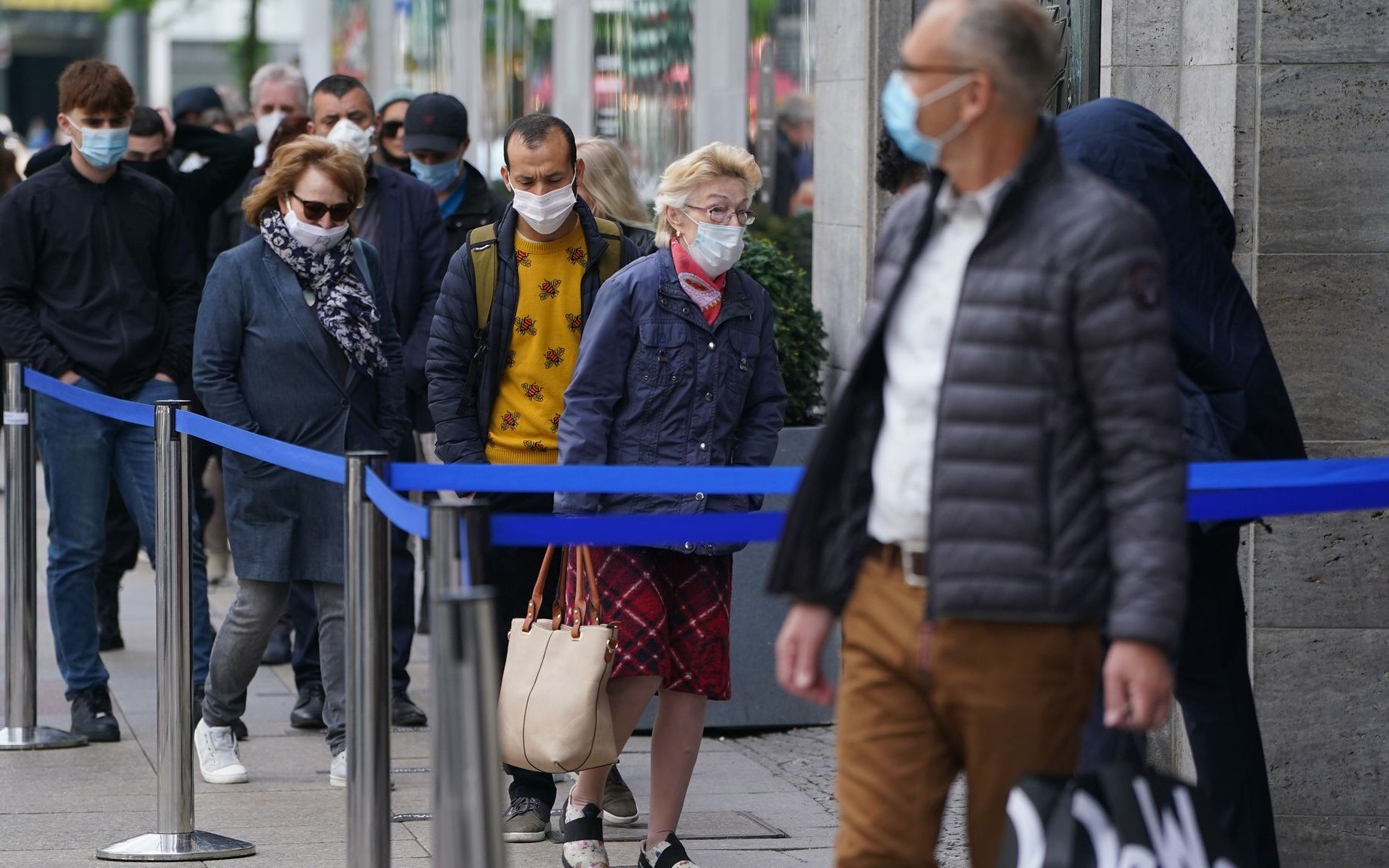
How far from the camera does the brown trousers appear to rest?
312 cm

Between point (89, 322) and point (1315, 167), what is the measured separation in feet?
12.9

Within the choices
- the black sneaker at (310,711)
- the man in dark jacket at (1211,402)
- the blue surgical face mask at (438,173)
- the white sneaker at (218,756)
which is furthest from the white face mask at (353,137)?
the man in dark jacket at (1211,402)

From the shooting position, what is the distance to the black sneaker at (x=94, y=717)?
6898 mm

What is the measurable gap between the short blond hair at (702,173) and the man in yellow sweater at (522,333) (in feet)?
1.44

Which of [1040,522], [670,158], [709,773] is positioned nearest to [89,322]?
[709,773]

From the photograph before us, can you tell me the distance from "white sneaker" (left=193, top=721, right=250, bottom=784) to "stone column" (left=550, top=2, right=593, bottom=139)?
8969mm

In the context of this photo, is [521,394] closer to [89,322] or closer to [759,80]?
[89,322]

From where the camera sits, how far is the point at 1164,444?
3020mm

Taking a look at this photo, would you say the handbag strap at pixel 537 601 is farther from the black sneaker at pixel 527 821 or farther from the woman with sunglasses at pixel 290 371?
the woman with sunglasses at pixel 290 371

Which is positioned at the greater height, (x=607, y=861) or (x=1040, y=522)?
(x=1040, y=522)

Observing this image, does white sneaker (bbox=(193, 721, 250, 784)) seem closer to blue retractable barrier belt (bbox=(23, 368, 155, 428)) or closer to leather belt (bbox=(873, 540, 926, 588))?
blue retractable barrier belt (bbox=(23, 368, 155, 428))

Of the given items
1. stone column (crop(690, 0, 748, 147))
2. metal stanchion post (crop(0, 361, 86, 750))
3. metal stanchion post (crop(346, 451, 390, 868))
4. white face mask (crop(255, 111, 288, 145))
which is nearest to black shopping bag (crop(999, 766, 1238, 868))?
metal stanchion post (crop(346, 451, 390, 868))

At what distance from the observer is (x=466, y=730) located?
11.6 feet

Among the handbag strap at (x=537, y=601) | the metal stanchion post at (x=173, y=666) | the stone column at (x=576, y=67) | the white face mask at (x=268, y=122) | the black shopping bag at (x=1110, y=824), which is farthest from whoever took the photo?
the stone column at (x=576, y=67)
